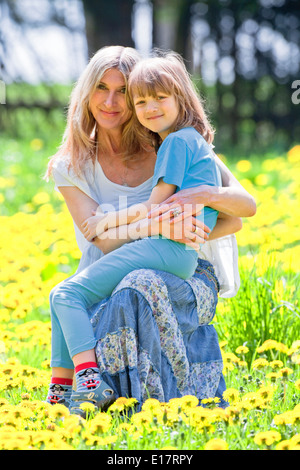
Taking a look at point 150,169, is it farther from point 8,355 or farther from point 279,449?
point 279,449

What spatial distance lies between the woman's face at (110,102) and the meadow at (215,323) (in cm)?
101

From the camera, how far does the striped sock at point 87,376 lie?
2203 mm

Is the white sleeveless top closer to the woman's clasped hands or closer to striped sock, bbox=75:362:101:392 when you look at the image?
the woman's clasped hands

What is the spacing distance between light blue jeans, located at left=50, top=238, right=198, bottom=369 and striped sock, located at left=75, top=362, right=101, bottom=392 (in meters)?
0.06

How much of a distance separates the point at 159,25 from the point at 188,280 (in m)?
7.01

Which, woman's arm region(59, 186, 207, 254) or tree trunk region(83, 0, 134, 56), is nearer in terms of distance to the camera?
woman's arm region(59, 186, 207, 254)

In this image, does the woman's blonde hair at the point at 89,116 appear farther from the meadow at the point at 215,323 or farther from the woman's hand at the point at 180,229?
the meadow at the point at 215,323

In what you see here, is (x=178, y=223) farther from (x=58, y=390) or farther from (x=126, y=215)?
(x=58, y=390)

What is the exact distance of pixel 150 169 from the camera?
2.97m

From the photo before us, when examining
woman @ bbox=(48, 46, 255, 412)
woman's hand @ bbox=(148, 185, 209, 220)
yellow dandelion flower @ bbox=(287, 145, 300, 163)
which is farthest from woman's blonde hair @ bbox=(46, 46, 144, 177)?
yellow dandelion flower @ bbox=(287, 145, 300, 163)

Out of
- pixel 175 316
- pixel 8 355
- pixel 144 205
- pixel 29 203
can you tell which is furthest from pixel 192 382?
pixel 29 203

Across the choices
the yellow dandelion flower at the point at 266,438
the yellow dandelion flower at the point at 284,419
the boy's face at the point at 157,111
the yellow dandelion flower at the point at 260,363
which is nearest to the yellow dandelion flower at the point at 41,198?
the boy's face at the point at 157,111

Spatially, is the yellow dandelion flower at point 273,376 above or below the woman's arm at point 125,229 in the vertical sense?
below

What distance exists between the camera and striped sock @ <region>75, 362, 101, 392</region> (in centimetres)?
220
